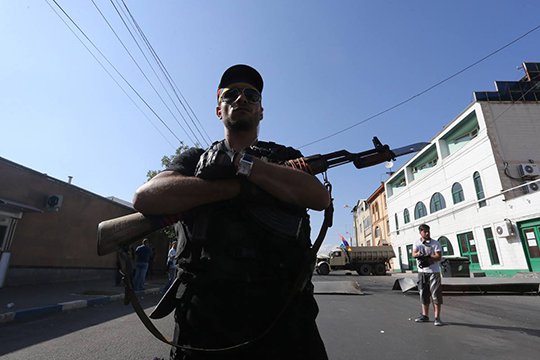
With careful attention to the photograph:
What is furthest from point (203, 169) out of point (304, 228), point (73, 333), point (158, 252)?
point (158, 252)

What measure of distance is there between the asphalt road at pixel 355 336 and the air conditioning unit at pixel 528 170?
11.1 metres

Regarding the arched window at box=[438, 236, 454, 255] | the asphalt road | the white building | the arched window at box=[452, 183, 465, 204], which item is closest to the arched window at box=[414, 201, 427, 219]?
the white building

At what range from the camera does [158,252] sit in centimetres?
1889

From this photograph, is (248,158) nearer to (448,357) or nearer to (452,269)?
(448,357)

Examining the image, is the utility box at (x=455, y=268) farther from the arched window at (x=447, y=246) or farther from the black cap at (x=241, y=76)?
the black cap at (x=241, y=76)

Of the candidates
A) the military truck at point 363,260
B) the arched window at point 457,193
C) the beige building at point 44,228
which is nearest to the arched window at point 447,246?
the arched window at point 457,193

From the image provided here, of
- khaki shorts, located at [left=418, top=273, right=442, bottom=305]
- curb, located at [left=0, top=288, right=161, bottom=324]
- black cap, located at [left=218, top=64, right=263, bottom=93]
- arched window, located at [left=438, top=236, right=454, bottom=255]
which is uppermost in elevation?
arched window, located at [left=438, top=236, right=454, bottom=255]

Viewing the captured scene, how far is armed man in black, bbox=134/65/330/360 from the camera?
37.9 inches

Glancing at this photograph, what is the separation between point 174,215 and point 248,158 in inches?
14.6

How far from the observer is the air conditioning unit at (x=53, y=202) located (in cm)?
1006

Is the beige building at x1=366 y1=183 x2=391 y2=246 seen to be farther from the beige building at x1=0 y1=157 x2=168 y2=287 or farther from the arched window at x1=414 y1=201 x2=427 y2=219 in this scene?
the beige building at x1=0 y1=157 x2=168 y2=287

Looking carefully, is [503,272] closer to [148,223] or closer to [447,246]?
[447,246]

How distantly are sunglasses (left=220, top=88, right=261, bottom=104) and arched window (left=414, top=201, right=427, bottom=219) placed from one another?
24.6 meters

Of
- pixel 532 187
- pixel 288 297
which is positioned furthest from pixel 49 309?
pixel 532 187
